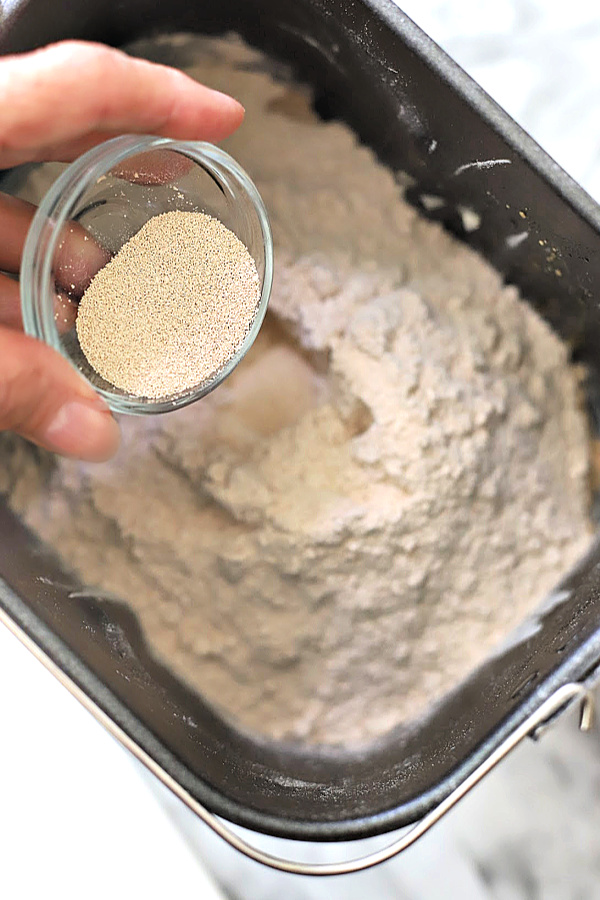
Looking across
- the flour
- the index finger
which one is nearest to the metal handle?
the flour

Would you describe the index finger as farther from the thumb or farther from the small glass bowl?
the thumb

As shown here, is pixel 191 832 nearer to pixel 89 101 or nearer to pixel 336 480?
pixel 336 480

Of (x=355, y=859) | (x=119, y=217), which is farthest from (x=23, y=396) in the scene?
(x=355, y=859)

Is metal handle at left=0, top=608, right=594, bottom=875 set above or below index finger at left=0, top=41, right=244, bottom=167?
below

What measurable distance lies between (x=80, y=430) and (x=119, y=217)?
0.53 ft

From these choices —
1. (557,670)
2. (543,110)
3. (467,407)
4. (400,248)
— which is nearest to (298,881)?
(557,670)

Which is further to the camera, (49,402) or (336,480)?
(336,480)

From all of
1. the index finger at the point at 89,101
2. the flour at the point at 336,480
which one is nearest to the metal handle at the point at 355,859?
the flour at the point at 336,480

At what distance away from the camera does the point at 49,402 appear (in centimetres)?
47

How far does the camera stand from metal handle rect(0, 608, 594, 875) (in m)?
0.45

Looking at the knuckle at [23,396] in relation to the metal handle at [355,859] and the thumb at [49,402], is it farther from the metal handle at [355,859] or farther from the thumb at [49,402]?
the metal handle at [355,859]

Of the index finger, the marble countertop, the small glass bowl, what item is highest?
the index finger

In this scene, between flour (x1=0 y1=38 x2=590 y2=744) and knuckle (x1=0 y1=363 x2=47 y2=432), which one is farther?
flour (x1=0 y1=38 x2=590 y2=744)

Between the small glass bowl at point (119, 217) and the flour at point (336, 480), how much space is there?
2.3 inches
